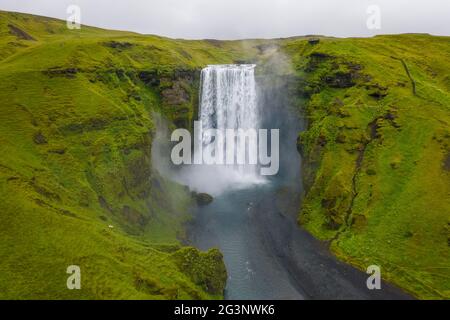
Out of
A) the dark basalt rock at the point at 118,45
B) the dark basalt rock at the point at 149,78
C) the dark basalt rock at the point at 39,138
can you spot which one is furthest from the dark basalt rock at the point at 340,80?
the dark basalt rock at the point at 39,138

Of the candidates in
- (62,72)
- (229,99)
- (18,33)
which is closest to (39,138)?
(62,72)

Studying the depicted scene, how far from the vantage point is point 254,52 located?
443ft

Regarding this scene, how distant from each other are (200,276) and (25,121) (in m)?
28.7

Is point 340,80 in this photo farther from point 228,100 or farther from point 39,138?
point 39,138

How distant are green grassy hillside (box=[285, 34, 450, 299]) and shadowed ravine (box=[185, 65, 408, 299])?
264cm

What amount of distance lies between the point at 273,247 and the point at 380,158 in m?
20.9

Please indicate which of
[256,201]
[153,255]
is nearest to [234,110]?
[256,201]

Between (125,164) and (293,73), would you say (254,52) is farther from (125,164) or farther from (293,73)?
(125,164)

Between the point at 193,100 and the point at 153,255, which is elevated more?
the point at 193,100

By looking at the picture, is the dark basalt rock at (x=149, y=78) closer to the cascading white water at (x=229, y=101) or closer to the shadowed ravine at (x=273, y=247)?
the cascading white water at (x=229, y=101)

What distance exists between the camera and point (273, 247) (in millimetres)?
46250

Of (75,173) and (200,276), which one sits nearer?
(200,276)

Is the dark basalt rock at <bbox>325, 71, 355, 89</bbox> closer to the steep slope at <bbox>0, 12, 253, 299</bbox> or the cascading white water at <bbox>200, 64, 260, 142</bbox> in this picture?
the cascading white water at <bbox>200, 64, 260, 142</bbox>

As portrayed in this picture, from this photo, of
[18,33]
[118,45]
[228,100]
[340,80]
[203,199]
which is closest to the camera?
[203,199]
